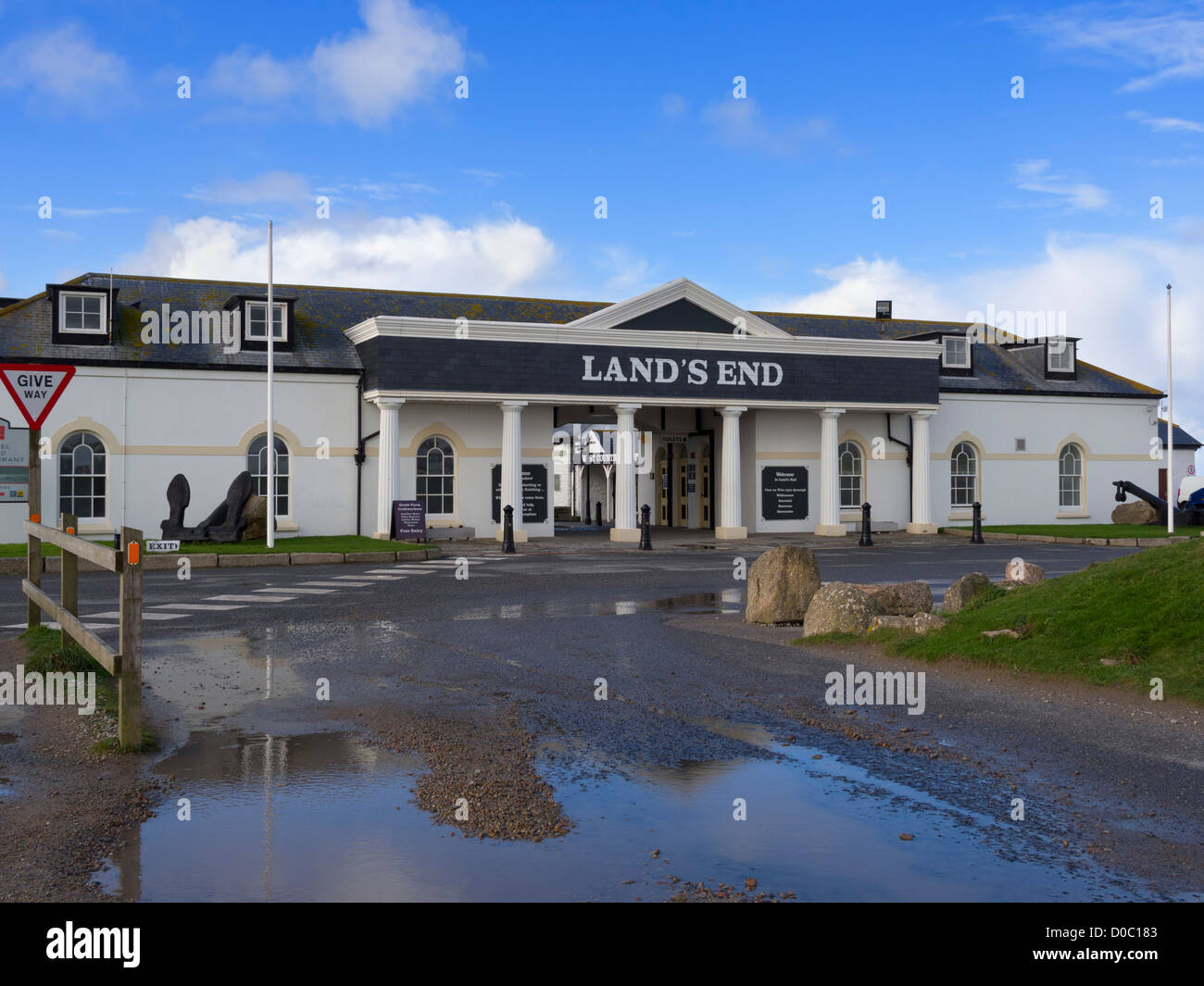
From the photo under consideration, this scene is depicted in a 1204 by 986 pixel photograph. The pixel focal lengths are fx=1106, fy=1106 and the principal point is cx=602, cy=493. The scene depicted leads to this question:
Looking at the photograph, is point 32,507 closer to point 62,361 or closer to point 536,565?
point 536,565

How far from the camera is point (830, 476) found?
32531 mm

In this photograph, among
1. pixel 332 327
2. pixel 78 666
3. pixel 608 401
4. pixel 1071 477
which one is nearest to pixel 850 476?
pixel 1071 477

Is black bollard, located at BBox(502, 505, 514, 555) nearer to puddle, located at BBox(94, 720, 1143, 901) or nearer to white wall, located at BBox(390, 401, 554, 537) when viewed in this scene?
white wall, located at BBox(390, 401, 554, 537)

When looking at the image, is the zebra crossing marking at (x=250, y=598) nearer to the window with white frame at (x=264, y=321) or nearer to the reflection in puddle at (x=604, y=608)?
the reflection in puddle at (x=604, y=608)

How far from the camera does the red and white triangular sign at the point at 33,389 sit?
12031mm

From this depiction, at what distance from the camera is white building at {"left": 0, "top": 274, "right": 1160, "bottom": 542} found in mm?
27391

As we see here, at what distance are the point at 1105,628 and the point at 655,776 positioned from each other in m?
5.28

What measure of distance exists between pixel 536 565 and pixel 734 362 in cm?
1191

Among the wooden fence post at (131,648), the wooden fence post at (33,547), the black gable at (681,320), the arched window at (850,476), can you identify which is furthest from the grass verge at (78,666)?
the arched window at (850,476)

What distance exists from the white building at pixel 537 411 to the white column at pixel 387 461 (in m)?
0.05

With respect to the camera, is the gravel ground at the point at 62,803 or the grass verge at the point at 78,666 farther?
the grass verge at the point at 78,666

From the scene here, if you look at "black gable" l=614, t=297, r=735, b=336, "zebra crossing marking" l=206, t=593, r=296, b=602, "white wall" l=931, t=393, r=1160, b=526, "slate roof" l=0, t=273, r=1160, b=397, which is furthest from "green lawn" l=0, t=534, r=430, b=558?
"white wall" l=931, t=393, r=1160, b=526

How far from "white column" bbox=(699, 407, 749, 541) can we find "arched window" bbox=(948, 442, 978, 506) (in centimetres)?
830

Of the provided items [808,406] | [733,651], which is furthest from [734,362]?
[733,651]
